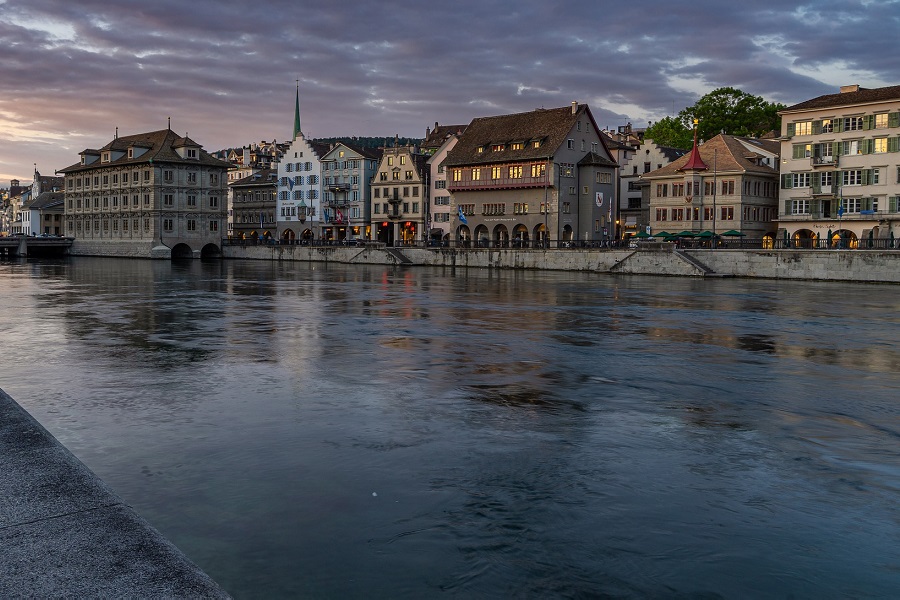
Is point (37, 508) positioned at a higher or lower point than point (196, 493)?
higher

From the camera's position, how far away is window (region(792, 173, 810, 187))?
7450 centimetres

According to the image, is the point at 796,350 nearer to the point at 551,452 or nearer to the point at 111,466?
the point at 551,452

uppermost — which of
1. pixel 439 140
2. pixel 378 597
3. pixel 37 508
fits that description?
pixel 439 140

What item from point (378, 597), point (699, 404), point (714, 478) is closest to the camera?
point (378, 597)

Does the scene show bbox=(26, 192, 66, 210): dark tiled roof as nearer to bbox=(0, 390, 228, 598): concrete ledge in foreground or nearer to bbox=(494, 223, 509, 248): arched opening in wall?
bbox=(494, 223, 509, 248): arched opening in wall

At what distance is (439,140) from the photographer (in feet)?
395

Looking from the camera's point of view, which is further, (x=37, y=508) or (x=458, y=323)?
(x=458, y=323)

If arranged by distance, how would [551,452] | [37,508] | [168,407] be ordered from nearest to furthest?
[37,508] < [551,452] < [168,407]

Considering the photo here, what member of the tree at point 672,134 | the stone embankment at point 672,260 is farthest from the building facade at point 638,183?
the stone embankment at point 672,260

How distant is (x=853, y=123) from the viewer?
231 ft

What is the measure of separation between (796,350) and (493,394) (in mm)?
10172

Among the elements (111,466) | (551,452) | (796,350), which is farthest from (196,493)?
(796,350)

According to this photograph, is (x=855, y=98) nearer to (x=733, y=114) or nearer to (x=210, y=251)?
(x=733, y=114)

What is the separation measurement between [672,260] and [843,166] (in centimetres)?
2123
